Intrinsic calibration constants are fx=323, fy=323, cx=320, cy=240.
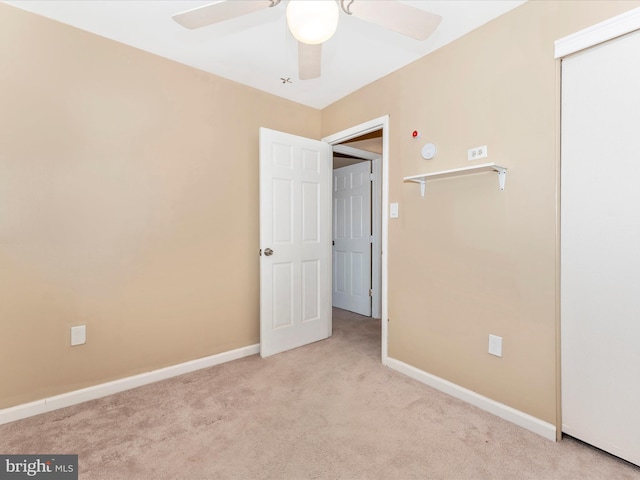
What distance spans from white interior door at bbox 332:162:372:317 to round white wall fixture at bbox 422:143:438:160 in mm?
1966

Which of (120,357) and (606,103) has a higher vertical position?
(606,103)

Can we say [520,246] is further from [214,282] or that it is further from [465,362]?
[214,282]

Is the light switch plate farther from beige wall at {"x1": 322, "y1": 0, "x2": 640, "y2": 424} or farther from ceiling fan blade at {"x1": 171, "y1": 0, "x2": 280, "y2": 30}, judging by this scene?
ceiling fan blade at {"x1": 171, "y1": 0, "x2": 280, "y2": 30}

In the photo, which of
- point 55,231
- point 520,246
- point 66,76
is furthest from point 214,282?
point 520,246

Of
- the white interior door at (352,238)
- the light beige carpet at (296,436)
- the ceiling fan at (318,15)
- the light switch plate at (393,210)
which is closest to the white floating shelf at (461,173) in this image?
the light switch plate at (393,210)

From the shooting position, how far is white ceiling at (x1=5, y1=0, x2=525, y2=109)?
1.90 meters

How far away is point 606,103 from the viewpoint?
1.56 meters

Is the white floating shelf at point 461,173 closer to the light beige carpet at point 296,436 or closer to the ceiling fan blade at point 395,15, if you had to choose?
the ceiling fan blade at point 395,15

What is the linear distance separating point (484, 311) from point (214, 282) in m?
2.06

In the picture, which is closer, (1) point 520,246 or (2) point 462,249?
(1) point 520,246

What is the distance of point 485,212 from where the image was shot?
2.04 m

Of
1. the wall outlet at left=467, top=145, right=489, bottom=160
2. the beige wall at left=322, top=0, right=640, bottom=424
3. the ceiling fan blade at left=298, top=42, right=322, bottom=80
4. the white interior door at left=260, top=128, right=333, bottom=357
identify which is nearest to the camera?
the ceiling fan blade at left=298, top=42, right=322, bottom=80

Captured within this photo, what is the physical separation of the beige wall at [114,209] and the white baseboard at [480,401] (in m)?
1.39

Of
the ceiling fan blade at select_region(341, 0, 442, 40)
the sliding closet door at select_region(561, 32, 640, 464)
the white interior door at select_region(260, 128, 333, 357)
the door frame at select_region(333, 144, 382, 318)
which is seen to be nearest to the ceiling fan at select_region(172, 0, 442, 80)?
the ceiling fan blade at select_region(341, 0, 442, 40)
